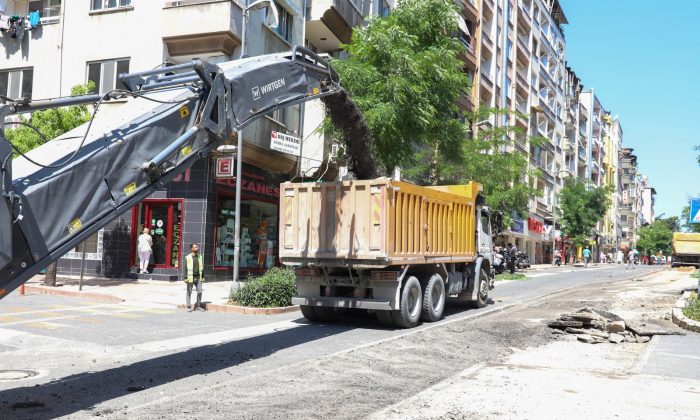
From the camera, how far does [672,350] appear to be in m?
9.83

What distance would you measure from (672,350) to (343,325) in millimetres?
5799

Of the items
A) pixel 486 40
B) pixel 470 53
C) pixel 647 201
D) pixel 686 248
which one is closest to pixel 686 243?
pixel 686 248

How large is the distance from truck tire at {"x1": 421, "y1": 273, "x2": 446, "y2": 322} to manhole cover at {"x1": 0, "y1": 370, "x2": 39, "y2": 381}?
24.2ft

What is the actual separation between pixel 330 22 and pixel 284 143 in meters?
8.75

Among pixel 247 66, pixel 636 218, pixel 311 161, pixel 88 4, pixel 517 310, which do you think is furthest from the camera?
pixel 636 218

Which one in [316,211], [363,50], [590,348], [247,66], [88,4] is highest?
[88,4]

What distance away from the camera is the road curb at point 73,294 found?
1636cm

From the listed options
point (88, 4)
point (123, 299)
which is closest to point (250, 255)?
point (123, 299)

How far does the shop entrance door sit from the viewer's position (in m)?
21.8

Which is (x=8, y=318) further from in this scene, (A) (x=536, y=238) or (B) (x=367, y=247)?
(A) (x=536, y=238)

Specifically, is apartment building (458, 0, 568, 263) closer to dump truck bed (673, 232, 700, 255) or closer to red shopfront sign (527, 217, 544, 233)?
red shopfront sign (527, 217, 544, 233)

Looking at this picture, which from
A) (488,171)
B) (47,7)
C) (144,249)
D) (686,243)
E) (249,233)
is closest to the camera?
(144,249)

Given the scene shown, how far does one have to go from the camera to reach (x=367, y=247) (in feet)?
37.1

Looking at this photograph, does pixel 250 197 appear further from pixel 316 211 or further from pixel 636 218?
pixel 636 218
